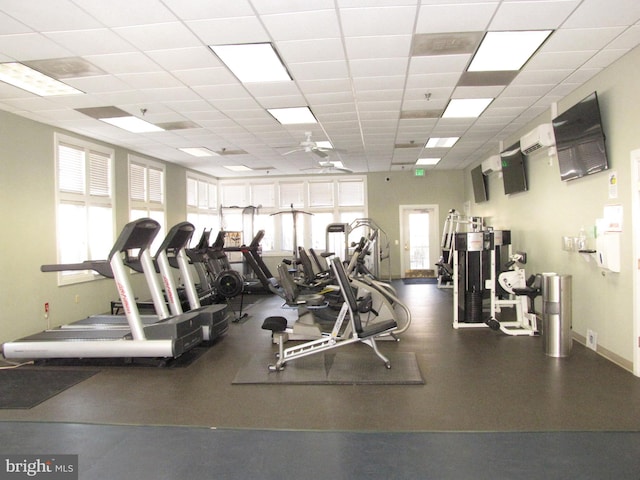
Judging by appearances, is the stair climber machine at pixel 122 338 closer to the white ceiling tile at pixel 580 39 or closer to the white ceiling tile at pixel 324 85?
the white ceiling tile at pixel 324 85

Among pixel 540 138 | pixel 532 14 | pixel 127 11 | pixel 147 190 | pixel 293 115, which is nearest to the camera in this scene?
pixel 127 11

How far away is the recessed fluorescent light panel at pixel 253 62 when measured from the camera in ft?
12.7

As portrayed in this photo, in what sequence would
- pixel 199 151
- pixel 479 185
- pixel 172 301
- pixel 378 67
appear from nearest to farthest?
pixel 378 67, pixel 172 301, pixel 199 151, pixel 479 185

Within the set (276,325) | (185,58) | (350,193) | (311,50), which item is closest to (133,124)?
(185,58)

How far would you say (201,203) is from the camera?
37.1ft

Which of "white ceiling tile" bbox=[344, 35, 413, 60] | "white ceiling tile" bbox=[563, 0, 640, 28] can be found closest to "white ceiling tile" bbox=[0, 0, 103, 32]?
"white ceiling tile" bbox=[344, 35, 413, 60]

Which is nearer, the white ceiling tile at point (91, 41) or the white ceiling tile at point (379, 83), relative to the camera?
the white ceiling tile at point (91, 41)

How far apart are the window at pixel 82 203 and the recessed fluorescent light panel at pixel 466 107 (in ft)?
18.8

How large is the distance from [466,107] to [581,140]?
1631 millimetres

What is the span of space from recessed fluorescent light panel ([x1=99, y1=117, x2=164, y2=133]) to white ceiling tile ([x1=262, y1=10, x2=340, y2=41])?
11.4 feet

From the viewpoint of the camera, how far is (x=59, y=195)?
6336mm

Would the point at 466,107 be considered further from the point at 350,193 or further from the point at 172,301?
the point at 350,193

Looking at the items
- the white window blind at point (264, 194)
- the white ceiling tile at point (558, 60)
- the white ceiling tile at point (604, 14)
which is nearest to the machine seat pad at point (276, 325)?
the white ceiling tile at point (558, 60)

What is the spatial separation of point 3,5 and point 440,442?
4285 millimetres
